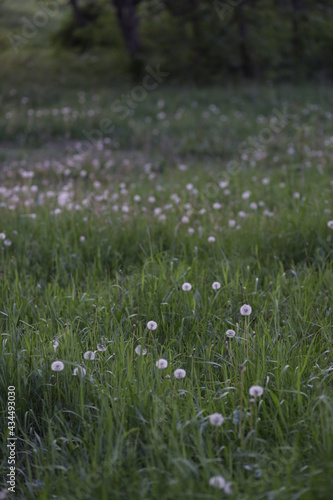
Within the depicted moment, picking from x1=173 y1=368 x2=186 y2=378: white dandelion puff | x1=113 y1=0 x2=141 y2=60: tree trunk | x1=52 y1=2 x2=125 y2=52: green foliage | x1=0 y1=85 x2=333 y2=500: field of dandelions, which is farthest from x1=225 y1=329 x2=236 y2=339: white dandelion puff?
x1=52 y1=2 x2=125 y2=52: green foliage

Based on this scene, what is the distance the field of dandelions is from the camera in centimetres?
184

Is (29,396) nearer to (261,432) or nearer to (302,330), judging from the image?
(261,432)

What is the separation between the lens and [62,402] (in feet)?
7.85

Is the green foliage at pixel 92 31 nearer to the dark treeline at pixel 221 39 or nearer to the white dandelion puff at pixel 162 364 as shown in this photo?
the dark treeline at pixel 221 39

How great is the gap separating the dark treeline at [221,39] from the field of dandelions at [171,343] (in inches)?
492

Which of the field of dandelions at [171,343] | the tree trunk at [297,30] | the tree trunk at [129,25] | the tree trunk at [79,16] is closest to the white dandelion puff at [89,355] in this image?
the field of dandelions at [171,343]

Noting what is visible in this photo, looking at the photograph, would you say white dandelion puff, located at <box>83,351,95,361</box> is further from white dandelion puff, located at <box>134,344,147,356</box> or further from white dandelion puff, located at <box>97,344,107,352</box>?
white dandelion puff, located at <box>134,344,147,356</box>

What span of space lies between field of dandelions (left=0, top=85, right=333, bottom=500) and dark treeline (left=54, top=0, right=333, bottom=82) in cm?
1249

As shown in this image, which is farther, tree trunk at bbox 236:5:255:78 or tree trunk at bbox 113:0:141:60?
tree trunk at bbox 113:0:141:60

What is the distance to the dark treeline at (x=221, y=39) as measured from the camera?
56.3ft

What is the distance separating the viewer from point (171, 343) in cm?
275

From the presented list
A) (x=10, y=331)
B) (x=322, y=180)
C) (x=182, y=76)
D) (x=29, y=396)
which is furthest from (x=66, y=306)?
(x=182, y=76)

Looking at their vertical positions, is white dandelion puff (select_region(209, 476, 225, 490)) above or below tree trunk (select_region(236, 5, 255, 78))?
above

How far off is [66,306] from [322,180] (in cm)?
402
